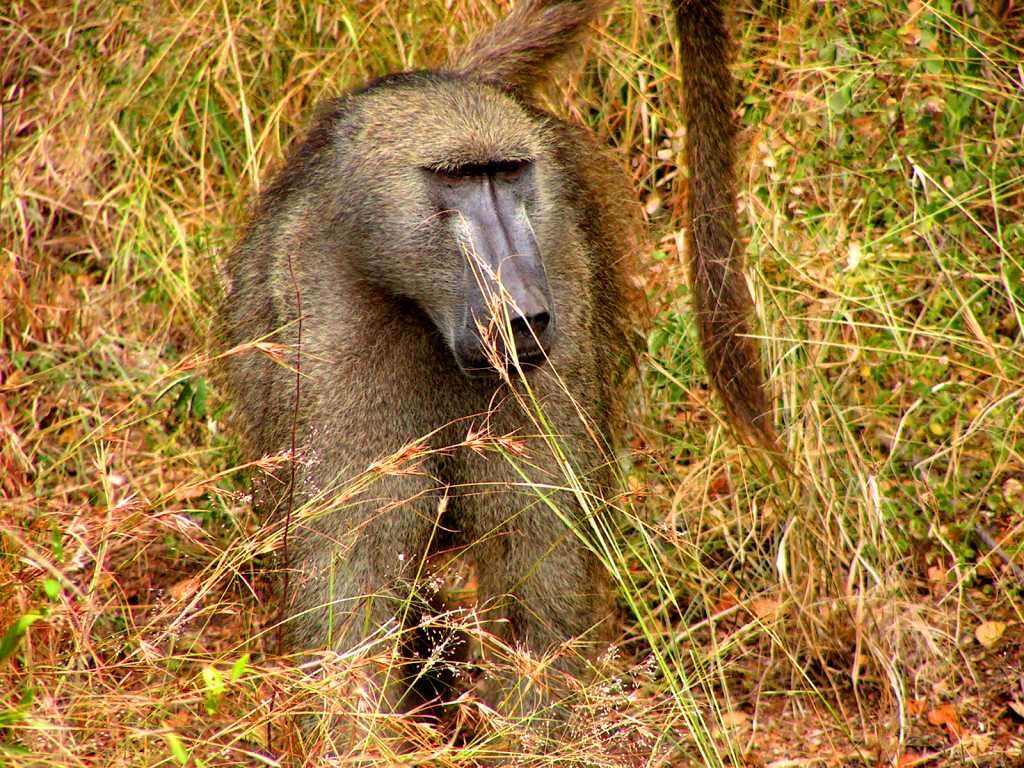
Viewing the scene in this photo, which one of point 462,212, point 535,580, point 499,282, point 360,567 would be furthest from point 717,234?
point 360,567

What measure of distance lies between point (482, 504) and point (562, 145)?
3.01ft

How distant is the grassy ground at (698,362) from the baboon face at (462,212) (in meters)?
0.47

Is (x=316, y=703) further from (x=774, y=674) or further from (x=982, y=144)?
(x=982, y=144)

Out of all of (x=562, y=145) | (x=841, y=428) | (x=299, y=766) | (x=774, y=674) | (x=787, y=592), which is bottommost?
(x=774, y=674)

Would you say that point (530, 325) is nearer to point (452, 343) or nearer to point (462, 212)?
point (452, 343)

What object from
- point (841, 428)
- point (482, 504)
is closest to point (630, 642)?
point (841, 428)

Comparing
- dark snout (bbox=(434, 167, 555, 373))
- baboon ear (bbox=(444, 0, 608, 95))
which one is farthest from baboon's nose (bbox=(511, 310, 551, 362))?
baboon ear (bbox=(444, 0, 608, 95))

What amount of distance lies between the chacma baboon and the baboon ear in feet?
0.92

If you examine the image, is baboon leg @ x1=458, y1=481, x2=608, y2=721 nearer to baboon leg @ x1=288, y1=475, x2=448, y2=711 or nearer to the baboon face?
baboon leg @ x1=288, y1=475, x2=448, y2=711

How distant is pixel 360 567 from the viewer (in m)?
2.92

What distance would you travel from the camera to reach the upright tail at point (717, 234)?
321 cm

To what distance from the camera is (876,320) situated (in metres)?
4.06

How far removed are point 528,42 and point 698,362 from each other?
108cm

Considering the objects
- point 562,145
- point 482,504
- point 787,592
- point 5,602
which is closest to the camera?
point 5,602
